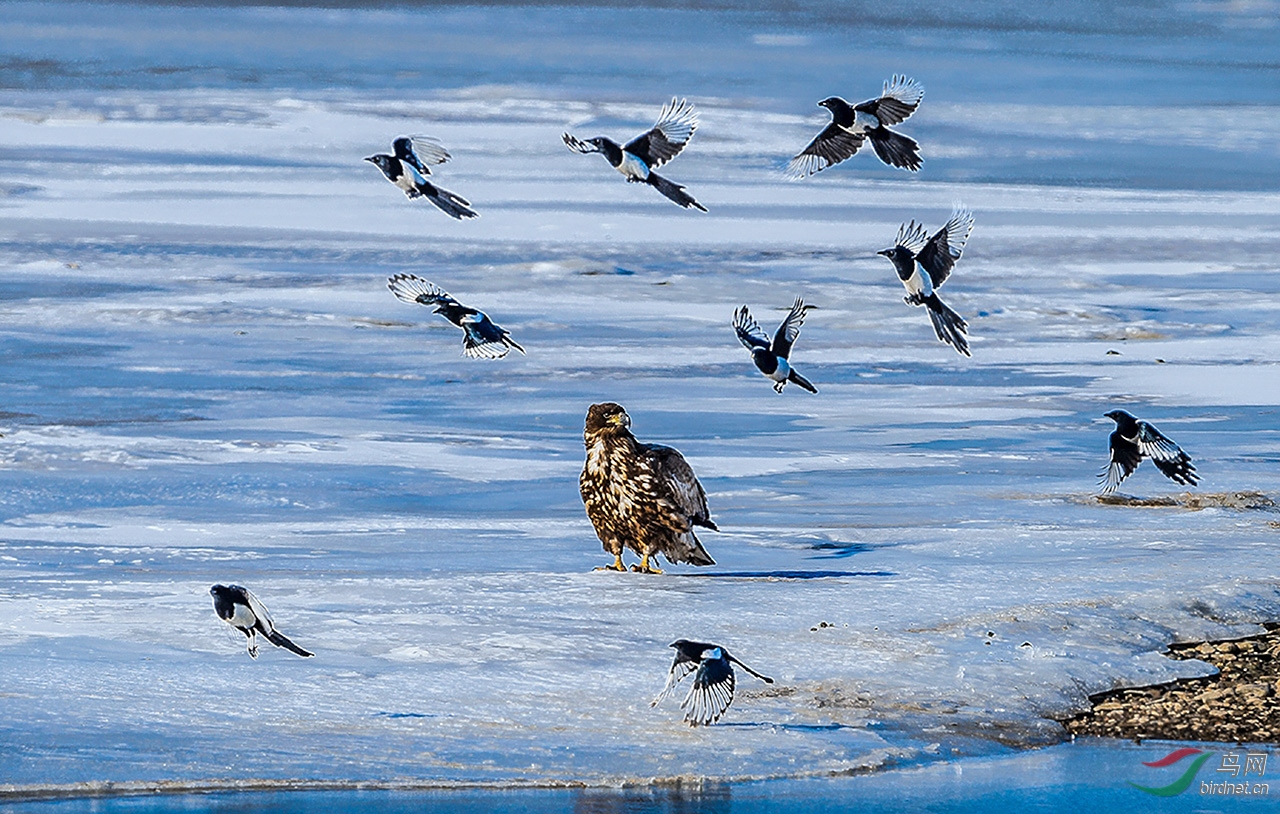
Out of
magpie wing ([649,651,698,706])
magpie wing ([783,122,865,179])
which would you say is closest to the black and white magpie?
magpie wing ([783,122,865,179])

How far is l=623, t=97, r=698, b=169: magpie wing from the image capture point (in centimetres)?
759

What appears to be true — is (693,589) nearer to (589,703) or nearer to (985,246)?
(589,703)

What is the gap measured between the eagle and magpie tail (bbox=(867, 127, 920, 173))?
1.33 metres

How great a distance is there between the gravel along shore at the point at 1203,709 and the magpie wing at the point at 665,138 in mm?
2999

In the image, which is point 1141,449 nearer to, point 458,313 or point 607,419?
point 607,419

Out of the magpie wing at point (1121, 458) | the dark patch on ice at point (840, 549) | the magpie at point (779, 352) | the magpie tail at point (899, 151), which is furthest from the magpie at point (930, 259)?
the magpie wing at point (1121, 458)

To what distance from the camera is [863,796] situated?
4.43m

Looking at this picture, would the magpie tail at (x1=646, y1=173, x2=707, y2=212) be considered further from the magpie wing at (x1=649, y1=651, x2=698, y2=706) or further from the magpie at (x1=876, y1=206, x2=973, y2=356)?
the magpie wing at (x1=649, y1=651, x2=698, y2=706)

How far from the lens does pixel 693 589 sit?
21.7 feet

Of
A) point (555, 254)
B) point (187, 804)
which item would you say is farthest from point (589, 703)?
point (555, 254)

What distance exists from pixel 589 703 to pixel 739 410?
603 centimetres

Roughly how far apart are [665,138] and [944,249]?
4.59ft

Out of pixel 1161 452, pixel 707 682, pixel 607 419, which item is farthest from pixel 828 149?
pixel 707 682

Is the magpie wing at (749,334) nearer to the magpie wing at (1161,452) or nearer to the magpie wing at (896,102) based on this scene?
the magpie wing at (896,102)
